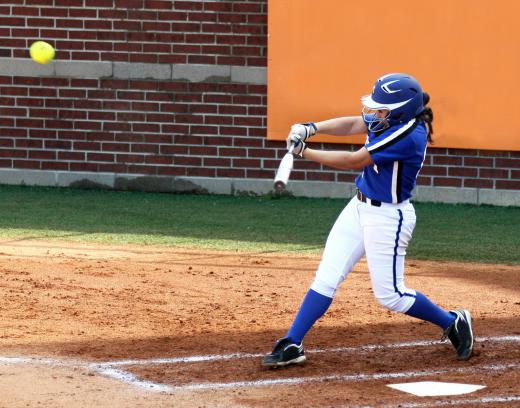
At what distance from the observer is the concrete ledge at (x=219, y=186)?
12625 millimetres

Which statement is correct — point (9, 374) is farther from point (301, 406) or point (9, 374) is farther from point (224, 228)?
point (224, 228)

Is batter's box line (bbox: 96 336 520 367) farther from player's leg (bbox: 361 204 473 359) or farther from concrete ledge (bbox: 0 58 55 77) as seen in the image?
concrete ledge (bbox: 0 58 55 77)

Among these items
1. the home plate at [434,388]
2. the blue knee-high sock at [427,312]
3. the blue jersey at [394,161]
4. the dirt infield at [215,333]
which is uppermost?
the blue jersey at [394,161]

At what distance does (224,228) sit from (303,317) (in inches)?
196

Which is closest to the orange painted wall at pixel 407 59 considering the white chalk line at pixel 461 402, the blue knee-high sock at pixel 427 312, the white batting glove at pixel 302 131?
the blue knee-high sock at pixel 427 312

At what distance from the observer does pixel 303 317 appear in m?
6.11

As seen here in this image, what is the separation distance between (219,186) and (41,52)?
267cm

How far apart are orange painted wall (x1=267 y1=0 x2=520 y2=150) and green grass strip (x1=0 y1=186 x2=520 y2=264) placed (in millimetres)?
1009

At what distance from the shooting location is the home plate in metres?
5.57

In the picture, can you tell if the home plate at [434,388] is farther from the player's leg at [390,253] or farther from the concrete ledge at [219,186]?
the concrete ledge at [219,186]

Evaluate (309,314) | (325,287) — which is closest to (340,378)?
(309,314)

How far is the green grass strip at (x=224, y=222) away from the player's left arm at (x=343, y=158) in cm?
405

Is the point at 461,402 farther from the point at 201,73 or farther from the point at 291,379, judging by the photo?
the point at 201,73

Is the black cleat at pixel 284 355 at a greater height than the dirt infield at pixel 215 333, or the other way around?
the black cleat at pixel 284 355
